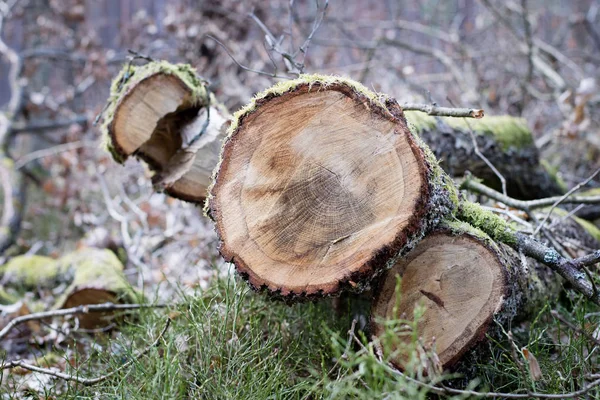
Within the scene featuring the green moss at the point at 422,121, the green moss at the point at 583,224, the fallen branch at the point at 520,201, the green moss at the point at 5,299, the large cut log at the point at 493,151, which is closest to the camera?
the fallen branch at the point at 520,201

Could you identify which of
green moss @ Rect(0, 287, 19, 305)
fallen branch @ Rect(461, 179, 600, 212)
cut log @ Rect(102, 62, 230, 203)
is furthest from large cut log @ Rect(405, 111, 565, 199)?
green moss @ Rect(0, 287, 19, 305)

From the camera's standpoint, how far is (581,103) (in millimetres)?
4043

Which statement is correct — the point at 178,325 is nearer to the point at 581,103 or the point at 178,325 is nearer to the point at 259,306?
the point at 259,306

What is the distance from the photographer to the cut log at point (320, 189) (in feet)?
5.38

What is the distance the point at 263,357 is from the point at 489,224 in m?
1.05

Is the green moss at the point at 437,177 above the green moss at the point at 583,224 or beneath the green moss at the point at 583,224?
above

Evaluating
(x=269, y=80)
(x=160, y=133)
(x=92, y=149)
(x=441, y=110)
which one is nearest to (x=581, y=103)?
(x=441, y=110)

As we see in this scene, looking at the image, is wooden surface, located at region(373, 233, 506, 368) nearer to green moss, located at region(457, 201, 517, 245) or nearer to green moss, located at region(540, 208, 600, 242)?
green moss, located at region(457, 201, 517, 245)

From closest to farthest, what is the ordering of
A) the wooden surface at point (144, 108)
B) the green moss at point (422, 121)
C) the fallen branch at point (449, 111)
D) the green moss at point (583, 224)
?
1. the fallen branch at point (449, 111)
2. the wooden surface at point (144, 108)
3. the green moss at point (422, 121)
4. the green moss at point (583, 224)

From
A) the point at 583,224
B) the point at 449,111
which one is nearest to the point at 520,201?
the point at 583,224

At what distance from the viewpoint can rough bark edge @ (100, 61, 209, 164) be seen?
2369 mm

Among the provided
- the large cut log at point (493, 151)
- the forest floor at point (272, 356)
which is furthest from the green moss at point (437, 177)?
the large cut log at point (493, 151)

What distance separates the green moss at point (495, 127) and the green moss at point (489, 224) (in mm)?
827

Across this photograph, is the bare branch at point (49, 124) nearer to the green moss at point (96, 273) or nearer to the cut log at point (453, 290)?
the green moss at point (96, 273)
